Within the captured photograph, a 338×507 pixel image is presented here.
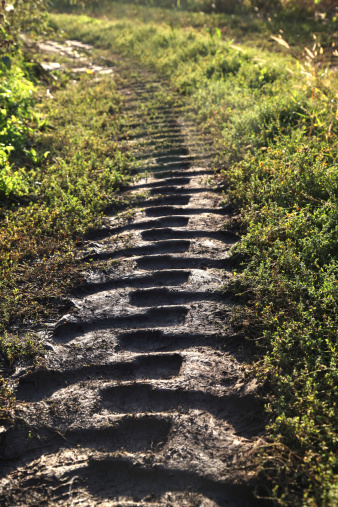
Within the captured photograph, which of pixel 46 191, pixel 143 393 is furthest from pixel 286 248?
pixel 46 191

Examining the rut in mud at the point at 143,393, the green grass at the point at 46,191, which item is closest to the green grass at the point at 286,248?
the rut in mud at the point at 143,393

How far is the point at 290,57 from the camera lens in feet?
29.4

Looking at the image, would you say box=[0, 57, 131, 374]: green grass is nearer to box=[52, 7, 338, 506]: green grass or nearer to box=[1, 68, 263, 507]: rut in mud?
box=[1, 68, 263, 507]: rut in mud

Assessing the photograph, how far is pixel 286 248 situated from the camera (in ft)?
10.6

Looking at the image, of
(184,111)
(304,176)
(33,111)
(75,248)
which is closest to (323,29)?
(184,111)

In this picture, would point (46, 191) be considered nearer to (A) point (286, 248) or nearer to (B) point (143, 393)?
(A) point (286, 248)

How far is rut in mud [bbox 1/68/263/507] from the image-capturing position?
204 cm

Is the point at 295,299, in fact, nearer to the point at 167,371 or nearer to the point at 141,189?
the point at 167,371

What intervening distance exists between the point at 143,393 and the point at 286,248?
1.45 metres

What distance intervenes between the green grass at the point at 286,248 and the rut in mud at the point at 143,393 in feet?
0.53

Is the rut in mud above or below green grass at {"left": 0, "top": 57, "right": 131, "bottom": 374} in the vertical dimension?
below

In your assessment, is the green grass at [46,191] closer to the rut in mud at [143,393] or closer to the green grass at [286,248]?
the rut in mud at [143,393]

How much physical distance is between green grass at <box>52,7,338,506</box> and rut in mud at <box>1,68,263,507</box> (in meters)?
0.16

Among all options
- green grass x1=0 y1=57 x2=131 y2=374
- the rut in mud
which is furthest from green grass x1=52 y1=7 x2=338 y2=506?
green grass x1=0 y1=57 x2=131 y2=374
